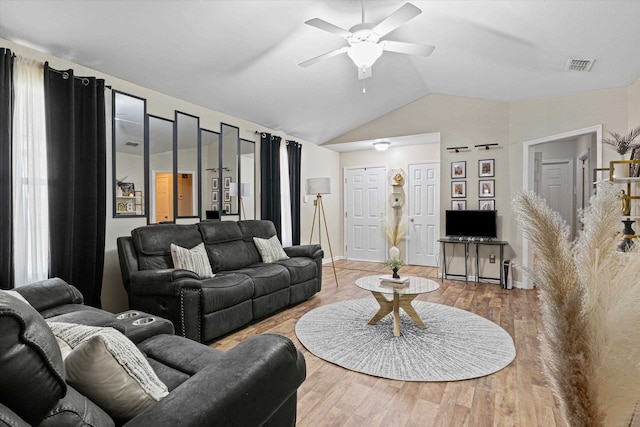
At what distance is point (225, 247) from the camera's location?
4.02 m

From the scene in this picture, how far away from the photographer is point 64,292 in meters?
2.35

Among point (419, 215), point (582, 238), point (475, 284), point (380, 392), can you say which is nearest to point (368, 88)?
point (419, 215)

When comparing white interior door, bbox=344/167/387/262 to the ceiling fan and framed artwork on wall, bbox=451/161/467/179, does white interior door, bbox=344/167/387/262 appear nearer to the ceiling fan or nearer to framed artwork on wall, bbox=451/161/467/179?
framed artwork on wall, bbox=451/161/467/179

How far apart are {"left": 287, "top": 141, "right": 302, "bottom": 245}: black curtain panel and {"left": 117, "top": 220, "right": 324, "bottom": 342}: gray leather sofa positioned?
1365 mm

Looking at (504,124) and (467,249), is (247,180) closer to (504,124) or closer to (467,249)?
(467,249)

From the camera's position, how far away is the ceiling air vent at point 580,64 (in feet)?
11.1

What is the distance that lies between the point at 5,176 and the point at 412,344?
3572mm

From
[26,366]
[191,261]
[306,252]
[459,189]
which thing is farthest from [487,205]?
[26,366]

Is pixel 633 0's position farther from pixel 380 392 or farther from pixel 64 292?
pixel 64 292

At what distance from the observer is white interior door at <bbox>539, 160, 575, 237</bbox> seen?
6957 mm

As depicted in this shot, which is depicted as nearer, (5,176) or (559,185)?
(5,176)

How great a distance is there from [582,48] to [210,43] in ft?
11.6

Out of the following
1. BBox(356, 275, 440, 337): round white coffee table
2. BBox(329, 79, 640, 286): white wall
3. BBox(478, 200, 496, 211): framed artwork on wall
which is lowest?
BBox(356, 275, 440, 337): round white coffee table

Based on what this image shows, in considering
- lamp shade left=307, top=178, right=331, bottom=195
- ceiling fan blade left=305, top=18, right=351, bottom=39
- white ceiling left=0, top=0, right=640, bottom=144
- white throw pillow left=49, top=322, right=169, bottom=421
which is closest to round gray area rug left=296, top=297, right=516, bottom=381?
white throw pillow left=49, top=322, right=169, bottom=421
